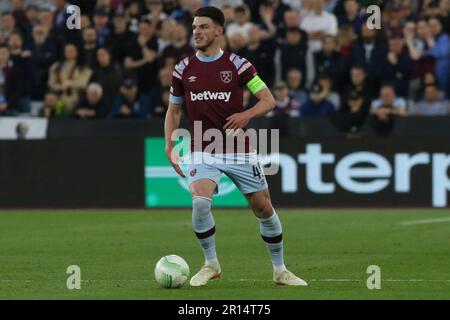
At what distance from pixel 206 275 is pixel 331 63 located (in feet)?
37.6

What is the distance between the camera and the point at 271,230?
1082 cm

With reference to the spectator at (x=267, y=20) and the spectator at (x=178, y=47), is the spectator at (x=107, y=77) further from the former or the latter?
the spectator at (x=267, y=20)

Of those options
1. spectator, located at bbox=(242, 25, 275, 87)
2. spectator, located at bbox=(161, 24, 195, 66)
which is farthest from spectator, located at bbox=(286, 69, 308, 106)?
spectator, located at bbox=(161, 24, 195, 66)

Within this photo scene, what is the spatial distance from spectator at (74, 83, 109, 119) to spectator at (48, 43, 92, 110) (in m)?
0.23

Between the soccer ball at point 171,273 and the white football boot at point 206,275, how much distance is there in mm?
185

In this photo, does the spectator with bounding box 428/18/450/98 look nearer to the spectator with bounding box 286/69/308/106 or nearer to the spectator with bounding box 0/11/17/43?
the spectator with bounding box 286/69/308/106

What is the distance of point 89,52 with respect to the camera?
22.7 meters

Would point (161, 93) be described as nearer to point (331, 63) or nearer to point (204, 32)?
point (331, 63)

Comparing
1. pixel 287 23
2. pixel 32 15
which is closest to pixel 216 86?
pixel 287 23

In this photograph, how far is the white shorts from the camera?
10.7m

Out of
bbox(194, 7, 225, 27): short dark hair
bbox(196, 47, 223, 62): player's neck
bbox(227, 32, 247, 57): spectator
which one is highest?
bbox(227, 32, 247, 57): spectator

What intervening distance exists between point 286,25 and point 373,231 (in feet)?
21.1
